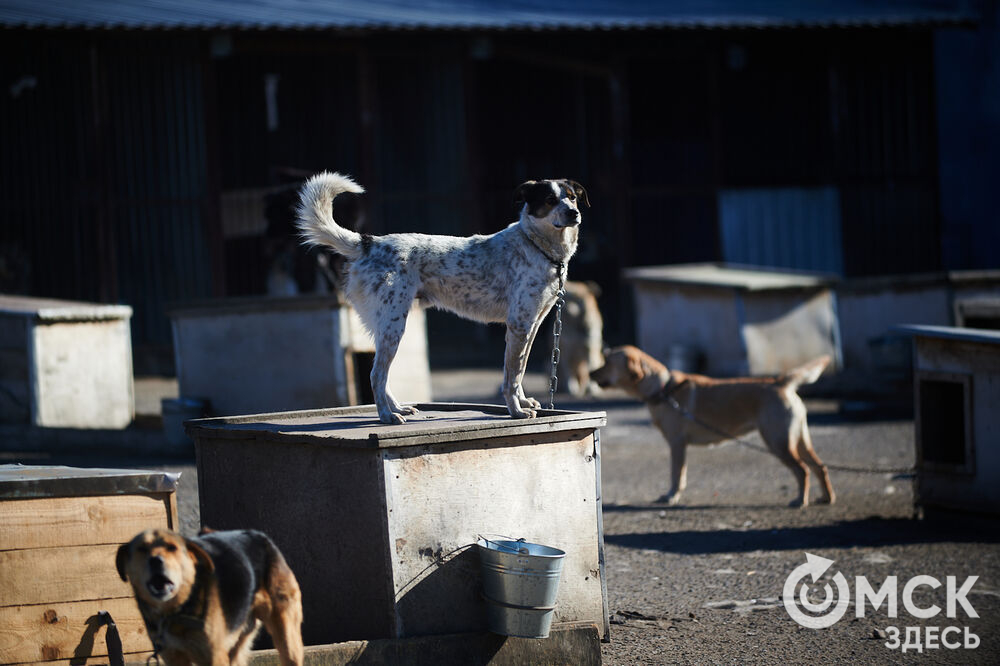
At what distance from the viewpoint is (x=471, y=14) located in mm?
19141

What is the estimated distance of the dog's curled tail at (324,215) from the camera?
5754 mm

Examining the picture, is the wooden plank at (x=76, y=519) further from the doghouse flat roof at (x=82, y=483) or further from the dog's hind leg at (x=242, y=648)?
Answer: the dog's hind leg at (x=242, y=648)

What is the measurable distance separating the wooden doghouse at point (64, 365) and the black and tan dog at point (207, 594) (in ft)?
24.4

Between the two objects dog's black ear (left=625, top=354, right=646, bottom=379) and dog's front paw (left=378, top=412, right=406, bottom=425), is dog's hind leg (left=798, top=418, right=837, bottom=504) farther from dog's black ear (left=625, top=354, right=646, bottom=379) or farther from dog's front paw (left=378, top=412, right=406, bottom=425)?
dog's front paw (left=378, top=412, right=406, bottom=425)

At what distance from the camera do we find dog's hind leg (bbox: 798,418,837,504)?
940 cm

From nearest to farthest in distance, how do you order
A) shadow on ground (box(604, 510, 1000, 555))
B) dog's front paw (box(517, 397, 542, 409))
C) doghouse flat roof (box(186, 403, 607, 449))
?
doghouse flat roof (box(186, 403, 607, 449))
dog's front paw (box(517, 397, 542, 409))
shadow on ground (box(604, 510, 1000, 555))

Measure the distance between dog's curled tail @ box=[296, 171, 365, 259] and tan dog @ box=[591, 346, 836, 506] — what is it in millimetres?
4284

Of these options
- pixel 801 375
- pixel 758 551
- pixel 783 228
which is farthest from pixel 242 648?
pixel 783 228

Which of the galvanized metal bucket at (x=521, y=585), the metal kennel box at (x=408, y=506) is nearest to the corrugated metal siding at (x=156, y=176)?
the metal kennel box at (x=408, y=506)

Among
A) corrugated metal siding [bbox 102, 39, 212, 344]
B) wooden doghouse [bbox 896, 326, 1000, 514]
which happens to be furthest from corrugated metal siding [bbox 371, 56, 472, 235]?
wooden doghouse [bbox 896, 326, 1000, 514]

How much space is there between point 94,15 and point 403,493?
46.7ft

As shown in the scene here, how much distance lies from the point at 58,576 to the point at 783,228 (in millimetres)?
16930

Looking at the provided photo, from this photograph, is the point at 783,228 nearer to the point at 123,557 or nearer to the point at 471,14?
the point at 471,14

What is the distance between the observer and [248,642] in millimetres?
4547
